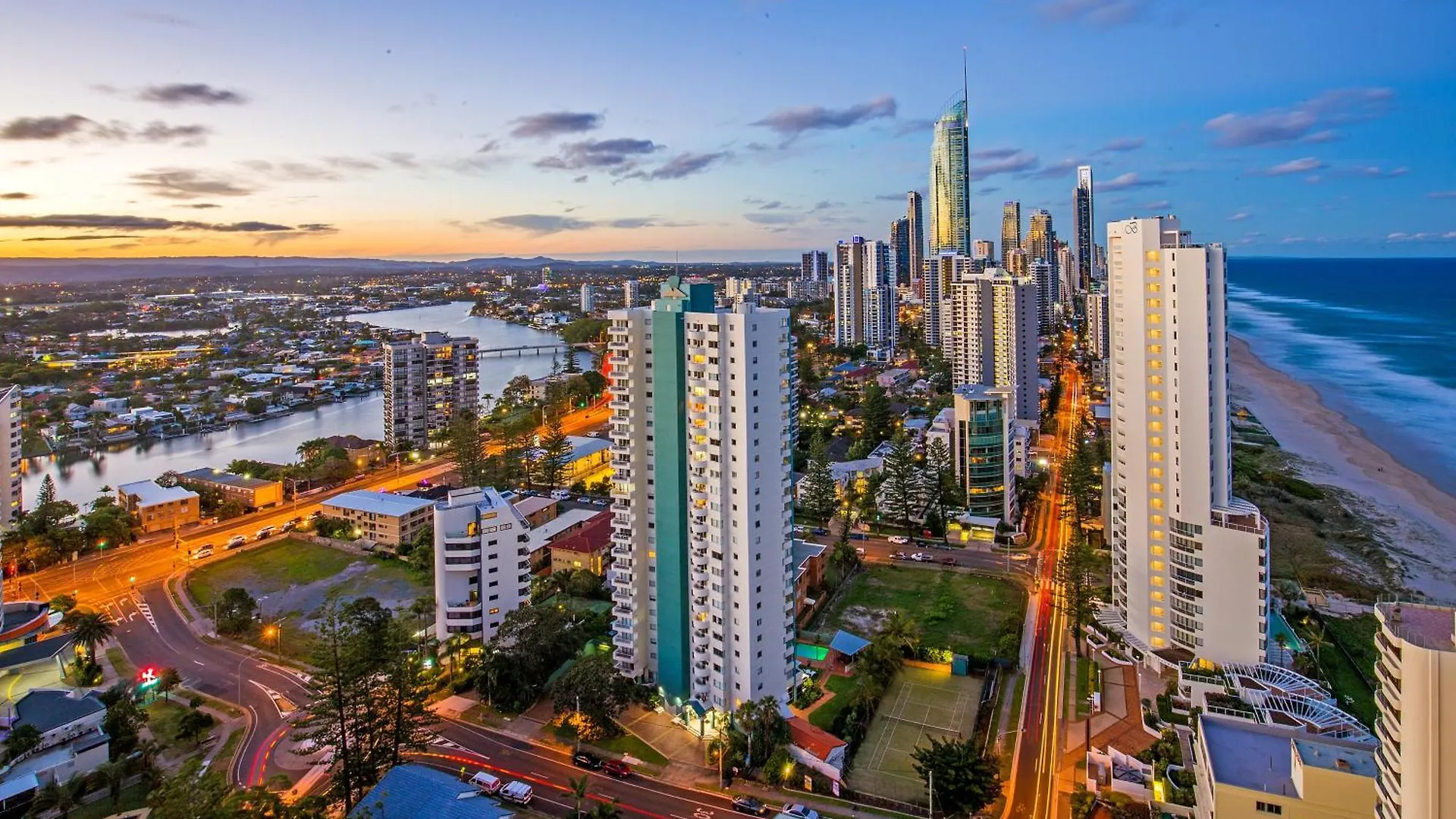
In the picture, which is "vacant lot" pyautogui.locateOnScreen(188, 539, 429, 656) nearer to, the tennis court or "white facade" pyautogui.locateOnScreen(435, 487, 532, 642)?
"white facade" pyautogui.locateOnScreen(435, 487, 532, 642)

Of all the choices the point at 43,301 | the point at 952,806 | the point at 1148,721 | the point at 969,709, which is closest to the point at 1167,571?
the point at 1148,721

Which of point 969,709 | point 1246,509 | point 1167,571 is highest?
point 1246,509

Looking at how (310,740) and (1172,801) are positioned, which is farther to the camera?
(310,740)

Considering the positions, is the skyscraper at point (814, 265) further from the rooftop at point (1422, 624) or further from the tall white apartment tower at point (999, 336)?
the rooftop at point (1422, 624)

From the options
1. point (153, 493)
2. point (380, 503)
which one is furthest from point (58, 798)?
point (153, 493)

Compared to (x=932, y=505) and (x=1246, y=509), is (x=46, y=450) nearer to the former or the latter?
(x=932, y=505)

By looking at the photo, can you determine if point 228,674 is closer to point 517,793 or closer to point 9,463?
point 517,793

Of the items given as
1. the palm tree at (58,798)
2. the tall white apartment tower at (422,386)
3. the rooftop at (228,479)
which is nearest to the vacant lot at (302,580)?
the rooftop at (228,479)
